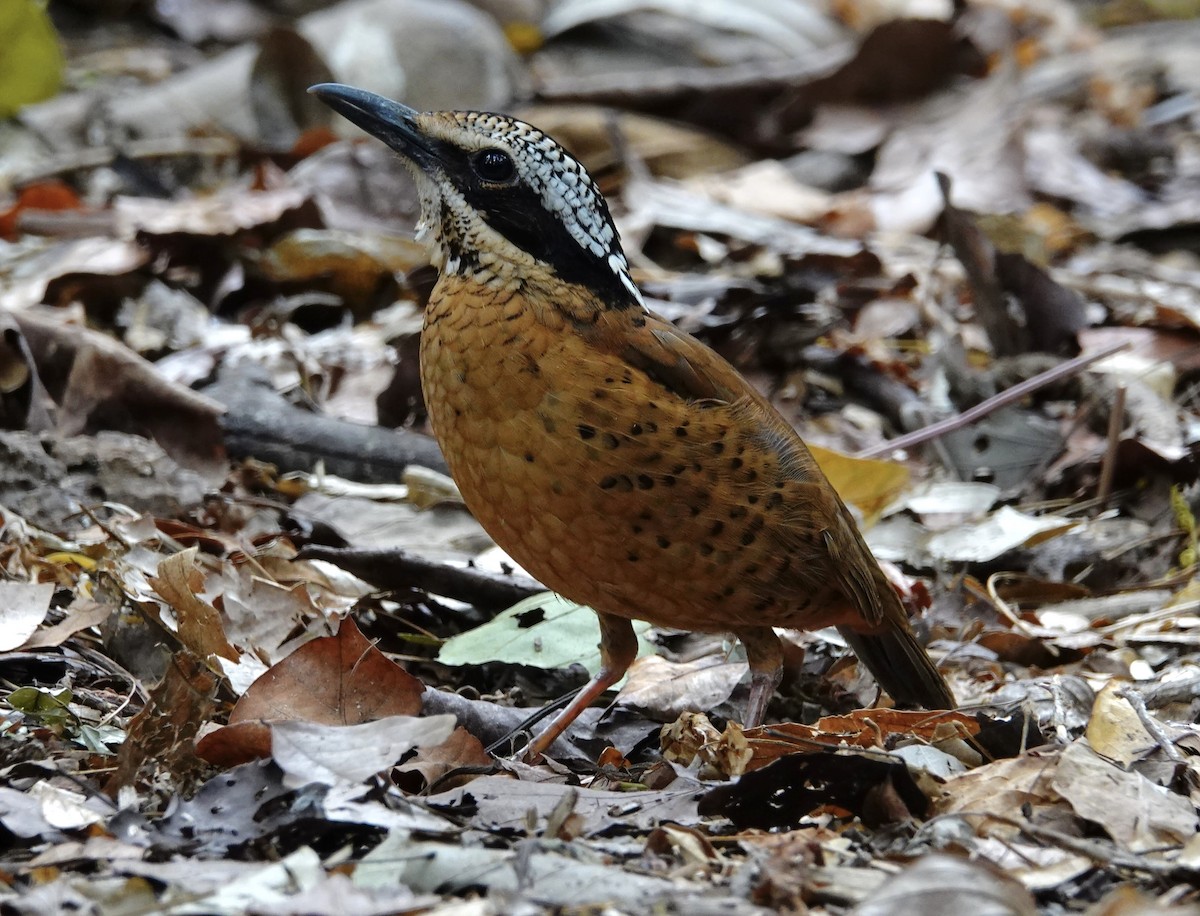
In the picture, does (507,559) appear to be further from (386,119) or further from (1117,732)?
(1117,732)

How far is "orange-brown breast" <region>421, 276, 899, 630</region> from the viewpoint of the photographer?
415 centimetres

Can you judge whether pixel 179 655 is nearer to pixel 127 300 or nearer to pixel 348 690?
pixel 348 690

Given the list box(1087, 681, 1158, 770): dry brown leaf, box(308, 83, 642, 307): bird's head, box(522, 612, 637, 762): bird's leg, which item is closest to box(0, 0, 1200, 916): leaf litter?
box(1087, 681, 1158, 770): dry brown leaf

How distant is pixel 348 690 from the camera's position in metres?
4.08

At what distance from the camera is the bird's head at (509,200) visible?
174 inches

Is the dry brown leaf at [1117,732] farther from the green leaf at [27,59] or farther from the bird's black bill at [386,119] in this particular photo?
the green leaf at [27,59]

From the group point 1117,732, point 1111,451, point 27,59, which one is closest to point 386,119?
point 1117,732

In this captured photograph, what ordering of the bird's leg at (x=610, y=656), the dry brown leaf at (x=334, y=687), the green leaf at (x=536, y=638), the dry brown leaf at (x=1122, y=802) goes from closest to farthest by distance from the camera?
A: the dry brown leaf at (x=1122, y=802), the dry brown leaf at (x=334, y=687), the bird's leg at (x=610, y=656), the green leaf at (x=536, y=638)

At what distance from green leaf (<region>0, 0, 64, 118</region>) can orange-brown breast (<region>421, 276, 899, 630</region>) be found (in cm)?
583

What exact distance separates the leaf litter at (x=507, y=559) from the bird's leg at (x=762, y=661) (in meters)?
0.26

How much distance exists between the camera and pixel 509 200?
4449 millimetres

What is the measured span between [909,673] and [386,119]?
238cm

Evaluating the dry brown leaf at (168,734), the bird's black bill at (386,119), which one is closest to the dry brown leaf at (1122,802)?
the dry brown leaf at (168,734)

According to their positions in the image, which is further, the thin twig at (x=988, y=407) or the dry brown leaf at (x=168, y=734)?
the thin twig at (x=988, y=407)
